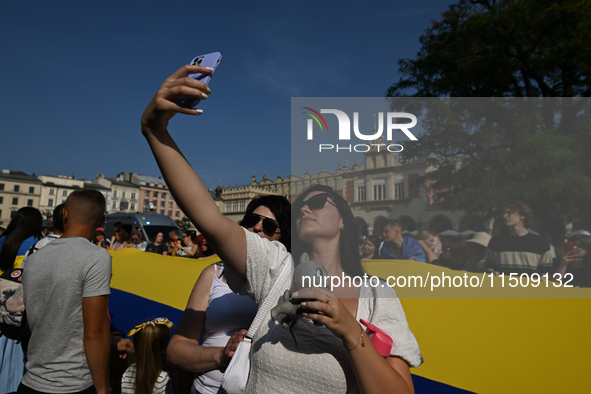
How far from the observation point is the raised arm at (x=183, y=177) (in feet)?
3.11

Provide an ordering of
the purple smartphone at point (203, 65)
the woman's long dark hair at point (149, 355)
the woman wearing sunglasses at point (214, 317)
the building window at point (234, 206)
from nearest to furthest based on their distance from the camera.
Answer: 1. the purple smartphone at point (203, 65)
2. the woman wearing sunglasses at point (214, 317)
3. the woman's long dark hair at point (149, 355)
4. the building window at point (234, 206)

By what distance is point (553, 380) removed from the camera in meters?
1.51

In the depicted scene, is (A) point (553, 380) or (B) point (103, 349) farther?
(B) point (103, 349)

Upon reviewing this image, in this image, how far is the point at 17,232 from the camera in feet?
10.9

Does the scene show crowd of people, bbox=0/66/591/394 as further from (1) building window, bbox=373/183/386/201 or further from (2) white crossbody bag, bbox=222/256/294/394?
(1) building window, bbox=373/183/386/201

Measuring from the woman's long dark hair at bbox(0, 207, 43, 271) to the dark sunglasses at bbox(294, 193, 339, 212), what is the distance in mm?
3213

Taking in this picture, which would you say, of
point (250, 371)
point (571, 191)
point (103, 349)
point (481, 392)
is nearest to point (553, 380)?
point (481, 392)

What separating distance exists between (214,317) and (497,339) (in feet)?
4.60

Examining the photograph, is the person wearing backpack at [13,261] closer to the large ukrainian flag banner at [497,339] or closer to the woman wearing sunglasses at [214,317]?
the woman wearing sunglasses at [214,317]

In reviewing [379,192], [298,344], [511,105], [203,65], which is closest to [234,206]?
[511,105]

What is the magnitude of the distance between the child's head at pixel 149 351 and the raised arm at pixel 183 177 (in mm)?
2010

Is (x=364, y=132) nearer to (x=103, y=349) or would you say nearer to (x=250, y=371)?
(x=250, y=371)

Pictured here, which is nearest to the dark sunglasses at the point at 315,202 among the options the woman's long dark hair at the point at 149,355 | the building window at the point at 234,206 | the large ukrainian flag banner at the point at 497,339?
the large ukrainian flag banner at the point at 497,339

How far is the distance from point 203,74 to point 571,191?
29.6 feet
